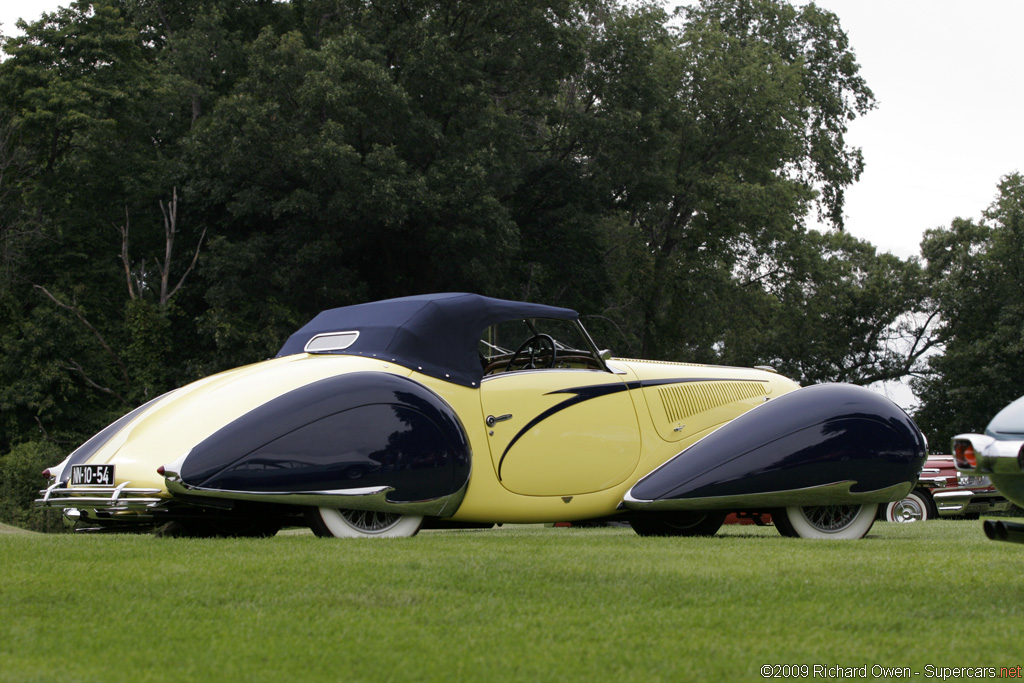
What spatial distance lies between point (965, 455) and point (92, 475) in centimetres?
608

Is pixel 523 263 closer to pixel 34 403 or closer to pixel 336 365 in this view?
pixel 34 403

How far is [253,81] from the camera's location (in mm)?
29250

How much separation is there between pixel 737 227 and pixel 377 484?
90.6 ft

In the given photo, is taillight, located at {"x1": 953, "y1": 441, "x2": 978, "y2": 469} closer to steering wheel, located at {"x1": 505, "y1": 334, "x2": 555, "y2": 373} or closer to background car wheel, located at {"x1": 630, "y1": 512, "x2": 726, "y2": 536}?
background car wheel, located at {"x1": 630, "y1": 512, "x2": 726, "y2": 536}

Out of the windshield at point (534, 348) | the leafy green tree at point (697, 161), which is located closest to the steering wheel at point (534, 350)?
the windshield at point (534, 348)

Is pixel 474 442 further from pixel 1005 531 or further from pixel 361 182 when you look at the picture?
pixel 361 182

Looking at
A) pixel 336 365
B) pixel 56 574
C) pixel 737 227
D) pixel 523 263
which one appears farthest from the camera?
pixel 737 227

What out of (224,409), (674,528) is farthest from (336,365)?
(674,528)

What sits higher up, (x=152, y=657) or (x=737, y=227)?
(x=737, y=227)

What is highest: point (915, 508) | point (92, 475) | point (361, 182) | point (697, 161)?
point (697, 161)

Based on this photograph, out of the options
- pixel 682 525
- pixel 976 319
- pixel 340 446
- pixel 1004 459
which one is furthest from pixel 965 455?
pixel 976 319

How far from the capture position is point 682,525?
10375mm

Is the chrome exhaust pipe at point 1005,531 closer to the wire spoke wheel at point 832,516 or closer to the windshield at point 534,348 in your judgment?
the wire spoke wheel at point 832,516

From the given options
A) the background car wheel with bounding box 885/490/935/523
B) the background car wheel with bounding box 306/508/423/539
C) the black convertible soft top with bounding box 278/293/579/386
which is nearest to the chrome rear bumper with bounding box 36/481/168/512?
the background car wheel with bounding box 306/508/423/539
